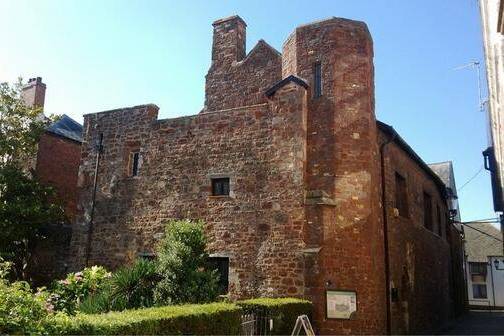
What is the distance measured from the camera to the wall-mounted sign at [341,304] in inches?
474

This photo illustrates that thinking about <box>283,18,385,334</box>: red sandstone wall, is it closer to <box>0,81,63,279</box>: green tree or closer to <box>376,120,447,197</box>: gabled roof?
<box>376,120,447,197</box>: gabled roof

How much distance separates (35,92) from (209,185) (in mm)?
14915

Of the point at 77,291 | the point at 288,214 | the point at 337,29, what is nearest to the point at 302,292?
the point at 288,214

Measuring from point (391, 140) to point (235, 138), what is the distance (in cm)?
534

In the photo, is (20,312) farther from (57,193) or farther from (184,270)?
(57,193)

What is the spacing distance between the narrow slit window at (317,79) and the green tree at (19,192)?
427 inches

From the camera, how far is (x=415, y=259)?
1750 centimetres

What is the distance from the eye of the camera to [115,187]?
54.0 feet

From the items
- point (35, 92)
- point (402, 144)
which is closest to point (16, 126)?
point (35, 92)

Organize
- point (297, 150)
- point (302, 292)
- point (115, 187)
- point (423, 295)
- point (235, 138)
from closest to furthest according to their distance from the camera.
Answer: point (302, 292) → point (297, 150) → point (235, 138) → point (115, 187) → point (423, 295)

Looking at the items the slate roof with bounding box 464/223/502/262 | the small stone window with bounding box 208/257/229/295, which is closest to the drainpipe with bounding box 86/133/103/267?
the small stone window with bounding box 208/257/229/295

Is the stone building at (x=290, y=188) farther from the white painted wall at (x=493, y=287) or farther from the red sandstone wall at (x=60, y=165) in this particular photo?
the white painted wall at (x=493, y=287)

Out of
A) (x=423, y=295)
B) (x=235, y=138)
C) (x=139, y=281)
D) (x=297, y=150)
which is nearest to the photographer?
(x=139, y=281)

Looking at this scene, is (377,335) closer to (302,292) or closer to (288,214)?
(302,292)
